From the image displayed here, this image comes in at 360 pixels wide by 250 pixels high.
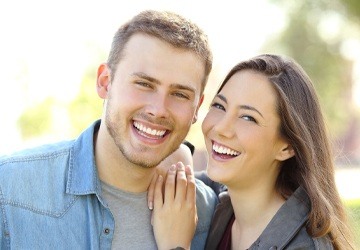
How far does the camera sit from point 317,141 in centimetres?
305

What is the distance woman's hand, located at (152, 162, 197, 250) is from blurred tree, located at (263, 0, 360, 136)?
67.9 feet

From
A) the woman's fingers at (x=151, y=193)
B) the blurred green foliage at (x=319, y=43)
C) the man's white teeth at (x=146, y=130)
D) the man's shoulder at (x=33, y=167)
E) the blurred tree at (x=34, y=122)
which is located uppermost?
the man's white teeth at (x=146, y=130)

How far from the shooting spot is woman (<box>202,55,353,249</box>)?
9.59ft

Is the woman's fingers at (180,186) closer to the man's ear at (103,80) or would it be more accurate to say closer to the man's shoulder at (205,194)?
the man's shoulder at (205,194)

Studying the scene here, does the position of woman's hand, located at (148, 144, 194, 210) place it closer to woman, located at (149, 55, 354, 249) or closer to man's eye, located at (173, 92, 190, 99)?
woman, located at (149, 55, 354, 249)

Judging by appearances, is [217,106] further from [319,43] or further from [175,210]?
[319,43]

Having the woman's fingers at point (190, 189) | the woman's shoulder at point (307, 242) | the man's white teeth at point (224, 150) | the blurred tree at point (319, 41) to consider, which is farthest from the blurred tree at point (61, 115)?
the woman's shoulder at point (307, 242)

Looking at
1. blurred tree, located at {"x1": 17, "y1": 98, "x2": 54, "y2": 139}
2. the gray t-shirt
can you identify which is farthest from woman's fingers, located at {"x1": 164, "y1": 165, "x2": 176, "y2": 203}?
blurred tree, located at {"x1": 17, "y1": 98, "x2": 54, "y2": 139}

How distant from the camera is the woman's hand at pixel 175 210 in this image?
2922mm

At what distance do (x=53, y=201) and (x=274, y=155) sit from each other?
992 mm

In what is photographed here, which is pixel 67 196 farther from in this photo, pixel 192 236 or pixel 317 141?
pixel 317 141

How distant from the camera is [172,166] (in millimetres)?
3154

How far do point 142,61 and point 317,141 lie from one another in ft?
2.83

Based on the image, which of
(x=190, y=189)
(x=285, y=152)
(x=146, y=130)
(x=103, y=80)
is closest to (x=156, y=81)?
(x=146, y=130)
